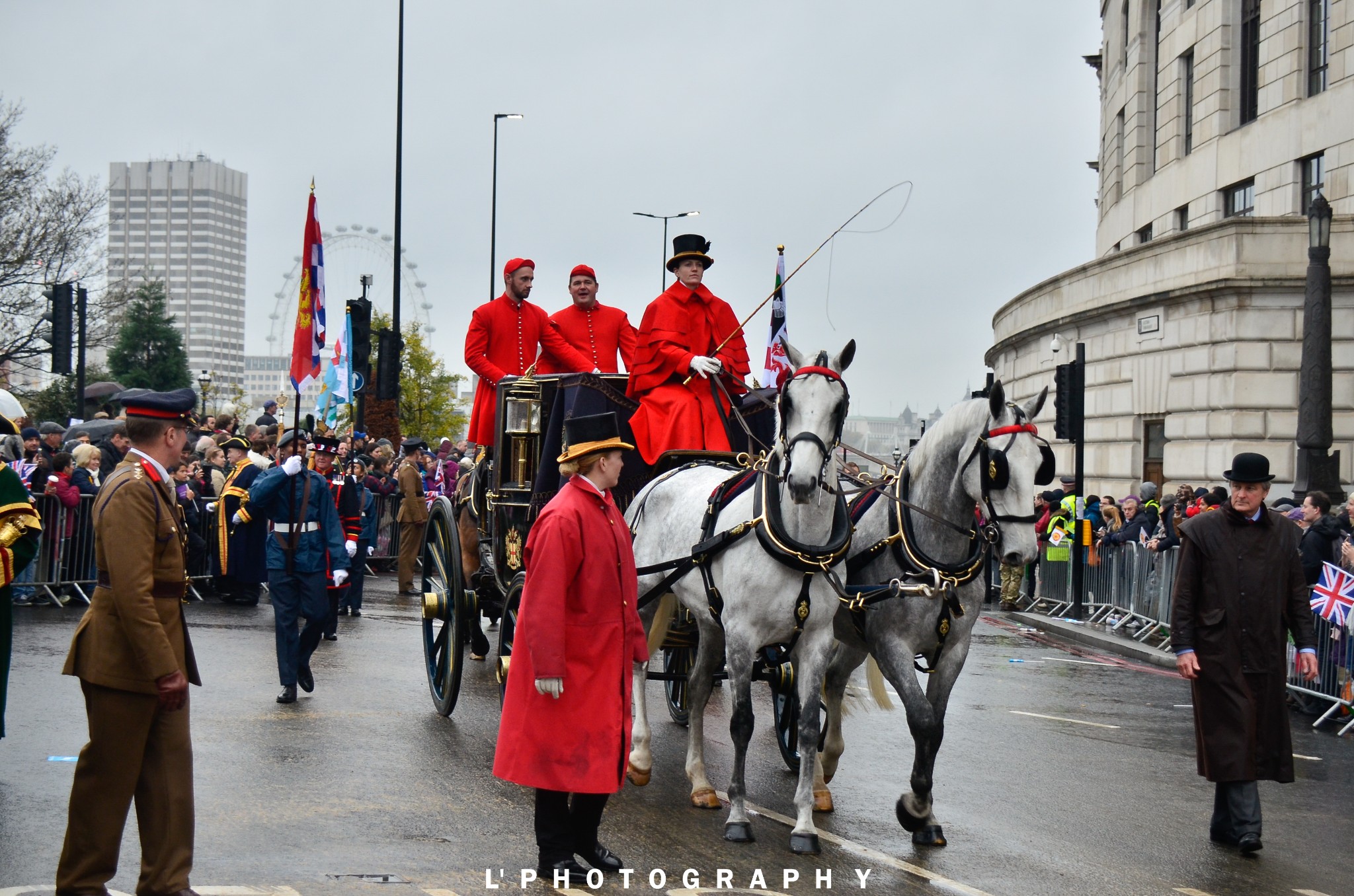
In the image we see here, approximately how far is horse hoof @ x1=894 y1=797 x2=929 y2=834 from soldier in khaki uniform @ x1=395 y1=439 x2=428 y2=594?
12.8 meters

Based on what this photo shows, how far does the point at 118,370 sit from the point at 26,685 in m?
55.0

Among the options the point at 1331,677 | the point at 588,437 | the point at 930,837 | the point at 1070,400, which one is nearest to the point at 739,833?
the point at 930,837

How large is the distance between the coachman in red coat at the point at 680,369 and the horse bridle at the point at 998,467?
2.06 meters

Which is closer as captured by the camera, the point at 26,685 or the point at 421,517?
the point at 26,685

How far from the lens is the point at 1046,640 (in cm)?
1761

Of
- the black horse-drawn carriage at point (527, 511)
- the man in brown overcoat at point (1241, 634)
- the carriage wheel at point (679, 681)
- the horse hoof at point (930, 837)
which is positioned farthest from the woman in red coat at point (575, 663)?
the carriage wheel at point (679, 681)

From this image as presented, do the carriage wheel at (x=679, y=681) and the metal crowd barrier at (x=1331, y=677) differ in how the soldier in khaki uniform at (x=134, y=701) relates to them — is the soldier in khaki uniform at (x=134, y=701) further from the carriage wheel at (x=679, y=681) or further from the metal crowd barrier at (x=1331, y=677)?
the metal crowd barrier at (x=1331, y=677)

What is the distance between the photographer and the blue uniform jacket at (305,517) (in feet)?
33.7

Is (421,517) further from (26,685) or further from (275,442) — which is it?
(26,685)

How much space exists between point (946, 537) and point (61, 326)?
19.9 meters

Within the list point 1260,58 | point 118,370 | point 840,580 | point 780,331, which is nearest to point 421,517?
point 780,331

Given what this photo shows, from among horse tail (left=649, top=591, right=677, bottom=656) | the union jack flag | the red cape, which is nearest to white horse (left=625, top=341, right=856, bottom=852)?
horse tail (left=649, top=591, right=677, bottom=656)

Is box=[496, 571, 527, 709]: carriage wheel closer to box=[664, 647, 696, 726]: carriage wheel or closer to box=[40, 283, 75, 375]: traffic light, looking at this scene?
box=[664, 647, 696, 726]: carriage wheel

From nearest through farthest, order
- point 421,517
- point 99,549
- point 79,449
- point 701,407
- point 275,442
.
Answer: point 99,549 < point 701,407 < point 79,449 < point 275,442 < point 421,517
